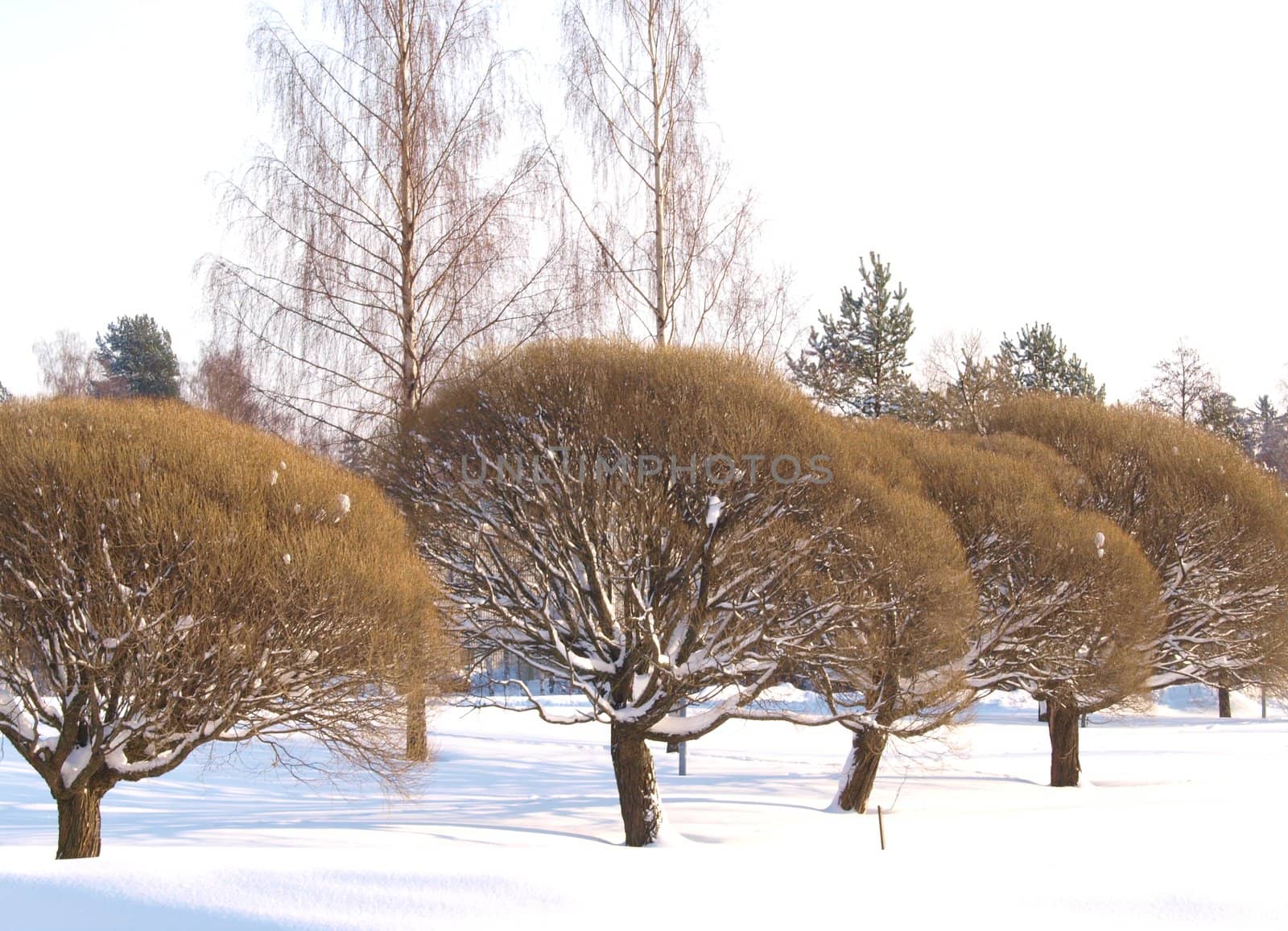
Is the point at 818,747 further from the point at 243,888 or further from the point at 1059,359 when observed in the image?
the point at 243,888

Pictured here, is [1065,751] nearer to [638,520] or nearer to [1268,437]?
[638,520]

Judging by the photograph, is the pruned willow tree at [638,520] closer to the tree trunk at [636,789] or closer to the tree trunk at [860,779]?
the tree trunk at [636,789]

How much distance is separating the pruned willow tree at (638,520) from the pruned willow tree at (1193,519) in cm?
737

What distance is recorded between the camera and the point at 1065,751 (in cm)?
2206

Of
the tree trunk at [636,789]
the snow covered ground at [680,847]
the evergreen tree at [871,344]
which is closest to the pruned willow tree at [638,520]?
the tree trunk at [636,789]

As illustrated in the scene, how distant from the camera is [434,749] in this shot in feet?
73.5

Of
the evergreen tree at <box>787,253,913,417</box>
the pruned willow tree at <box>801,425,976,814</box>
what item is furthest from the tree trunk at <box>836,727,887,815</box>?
the evergreen tree at <box>787,253,913,417</box>

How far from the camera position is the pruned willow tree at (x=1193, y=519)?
19.5m

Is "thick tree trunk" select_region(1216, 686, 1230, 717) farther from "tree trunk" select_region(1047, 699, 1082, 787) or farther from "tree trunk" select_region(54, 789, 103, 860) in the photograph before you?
"tree trunk" select_region(54, 789, 103, 860)

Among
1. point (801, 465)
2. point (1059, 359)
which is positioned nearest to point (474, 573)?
point (801, 465)

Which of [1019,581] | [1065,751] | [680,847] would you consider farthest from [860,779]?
[1065,751]

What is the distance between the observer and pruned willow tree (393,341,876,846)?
1296 cm

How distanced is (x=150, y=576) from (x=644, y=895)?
5.19 m

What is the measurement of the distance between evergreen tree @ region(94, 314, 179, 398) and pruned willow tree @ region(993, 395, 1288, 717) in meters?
36.5
